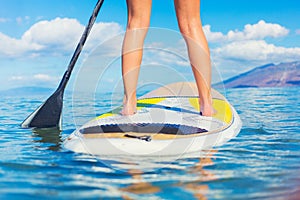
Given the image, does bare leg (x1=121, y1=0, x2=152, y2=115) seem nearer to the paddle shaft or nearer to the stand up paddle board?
the stand up paddle board

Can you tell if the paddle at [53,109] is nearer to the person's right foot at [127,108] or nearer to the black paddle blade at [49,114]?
the black paddle blade at [49,114]

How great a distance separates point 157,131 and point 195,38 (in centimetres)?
55

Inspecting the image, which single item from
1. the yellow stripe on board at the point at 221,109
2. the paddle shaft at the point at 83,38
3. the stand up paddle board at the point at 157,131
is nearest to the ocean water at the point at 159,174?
the stand up paddle board at the point at 157,131

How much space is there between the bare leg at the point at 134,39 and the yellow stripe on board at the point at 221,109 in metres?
0.49

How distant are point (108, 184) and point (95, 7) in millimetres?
1410

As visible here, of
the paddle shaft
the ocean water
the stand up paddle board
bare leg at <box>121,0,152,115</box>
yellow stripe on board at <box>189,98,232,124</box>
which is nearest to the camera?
the ocean water

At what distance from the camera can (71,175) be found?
136 cm

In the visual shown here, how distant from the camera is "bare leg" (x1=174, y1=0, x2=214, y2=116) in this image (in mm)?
2055

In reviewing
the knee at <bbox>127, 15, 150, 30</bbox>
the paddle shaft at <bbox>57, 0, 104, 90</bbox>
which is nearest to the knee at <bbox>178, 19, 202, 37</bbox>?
the knee at <bbox>127, 15, 150, 30</bbox>

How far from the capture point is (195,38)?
206cm

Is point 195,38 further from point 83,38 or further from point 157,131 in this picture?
point 83,38

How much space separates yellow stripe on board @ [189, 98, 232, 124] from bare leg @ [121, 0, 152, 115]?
0.49 m

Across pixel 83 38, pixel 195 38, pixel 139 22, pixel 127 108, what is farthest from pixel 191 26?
pixel 83 38

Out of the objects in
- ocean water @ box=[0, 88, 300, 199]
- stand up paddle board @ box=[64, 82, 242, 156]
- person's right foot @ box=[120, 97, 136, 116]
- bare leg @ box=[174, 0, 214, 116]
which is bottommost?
ocean water @ box=[0, 88, 300, 199]
